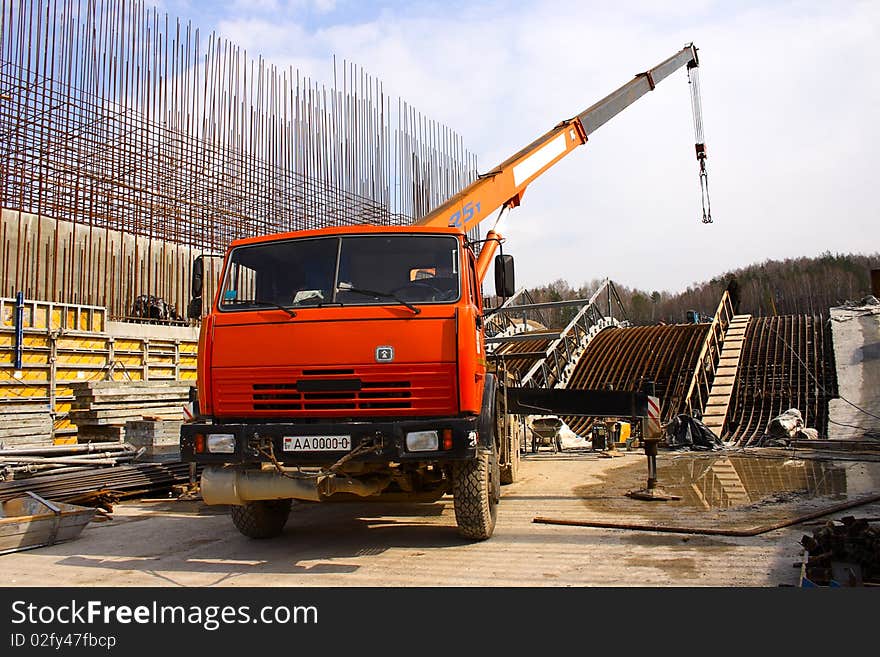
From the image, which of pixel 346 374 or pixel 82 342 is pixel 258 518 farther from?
pixel 82 342

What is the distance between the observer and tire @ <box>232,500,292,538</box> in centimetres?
672

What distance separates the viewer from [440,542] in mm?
6484

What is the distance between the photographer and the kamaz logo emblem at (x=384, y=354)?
5612mm

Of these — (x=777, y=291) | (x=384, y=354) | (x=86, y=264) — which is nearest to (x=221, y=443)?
(x=384, y=354)

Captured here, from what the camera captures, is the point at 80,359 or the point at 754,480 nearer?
the point at 754,480

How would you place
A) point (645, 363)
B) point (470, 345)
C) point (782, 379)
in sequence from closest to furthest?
point (470, 345) < point (782, 379) < point (645, 363)

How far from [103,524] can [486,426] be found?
464 cm

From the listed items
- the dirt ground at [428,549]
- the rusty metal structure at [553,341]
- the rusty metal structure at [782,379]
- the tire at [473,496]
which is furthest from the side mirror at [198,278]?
the rusty metal structure at [782,379]

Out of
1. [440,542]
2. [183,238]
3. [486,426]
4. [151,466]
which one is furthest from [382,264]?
[183,238]

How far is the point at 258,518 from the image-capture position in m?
6.75

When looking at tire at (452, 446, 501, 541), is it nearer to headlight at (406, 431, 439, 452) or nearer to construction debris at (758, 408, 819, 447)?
headlight at (406, 431, 439, 452)

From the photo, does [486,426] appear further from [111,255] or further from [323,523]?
[111,255]

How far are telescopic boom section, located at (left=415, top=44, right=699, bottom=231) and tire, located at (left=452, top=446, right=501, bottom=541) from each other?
4541mm

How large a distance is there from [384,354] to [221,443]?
1517 millimetres
